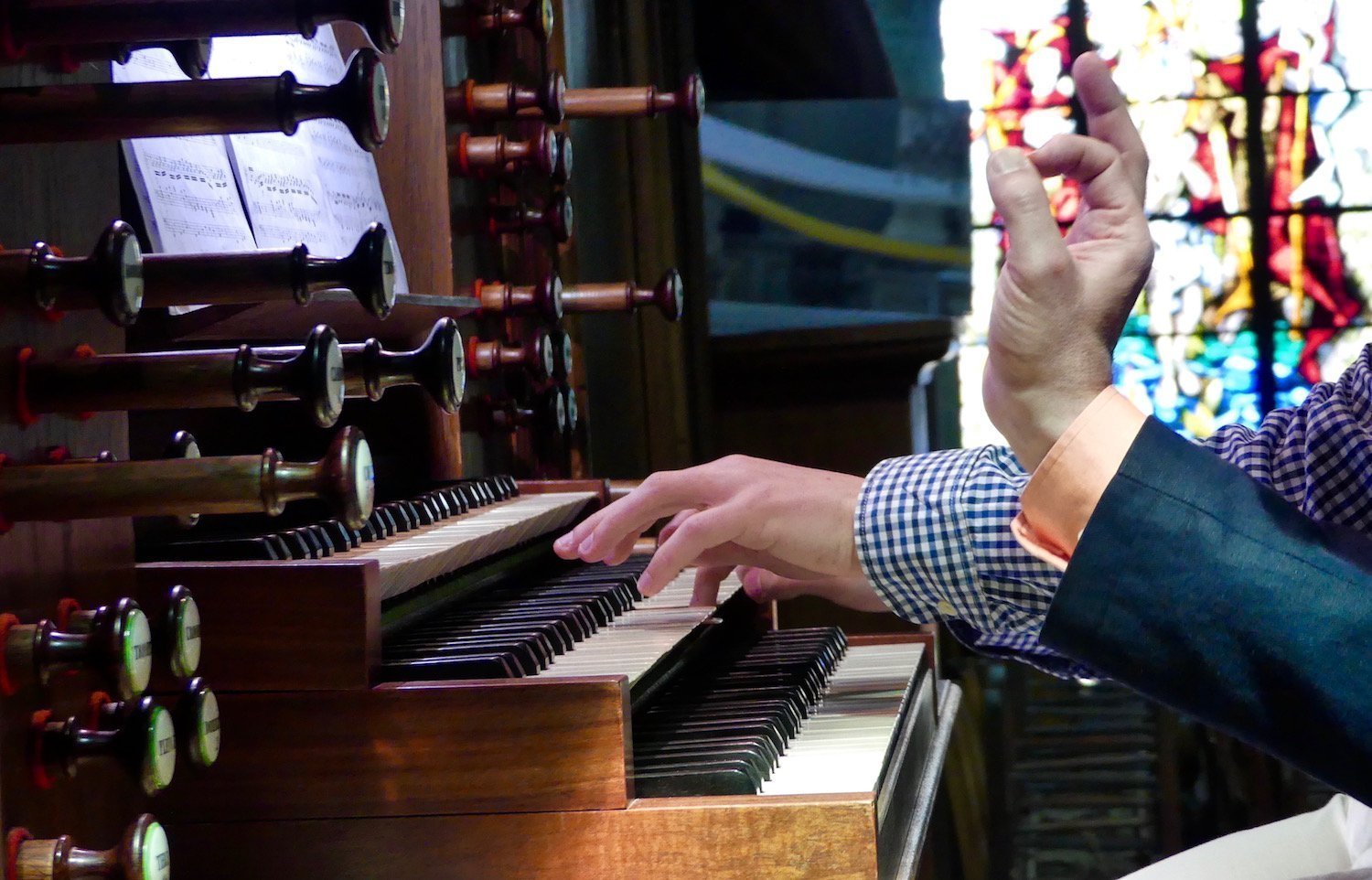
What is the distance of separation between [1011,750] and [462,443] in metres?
2.46

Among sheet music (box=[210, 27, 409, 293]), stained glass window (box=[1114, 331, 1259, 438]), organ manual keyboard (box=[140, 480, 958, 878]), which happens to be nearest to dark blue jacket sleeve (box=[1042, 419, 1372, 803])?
organ manual keyboard (box=[140, 480, 958, 878])

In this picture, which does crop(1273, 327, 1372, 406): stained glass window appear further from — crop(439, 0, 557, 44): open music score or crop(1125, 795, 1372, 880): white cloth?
crop(1125, 795, 1372, 880): white cloth

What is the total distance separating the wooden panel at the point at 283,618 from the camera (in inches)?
42.8

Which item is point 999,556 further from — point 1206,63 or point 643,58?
point 1206,63

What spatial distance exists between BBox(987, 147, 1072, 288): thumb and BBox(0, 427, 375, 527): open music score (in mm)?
404

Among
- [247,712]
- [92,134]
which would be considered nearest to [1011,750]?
[247,712]

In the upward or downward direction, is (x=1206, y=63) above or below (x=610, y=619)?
above

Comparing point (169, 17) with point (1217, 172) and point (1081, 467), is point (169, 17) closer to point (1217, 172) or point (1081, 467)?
point (1081, 467)

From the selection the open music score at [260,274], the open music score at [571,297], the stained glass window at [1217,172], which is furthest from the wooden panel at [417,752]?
the stained glass window at [1217,172]

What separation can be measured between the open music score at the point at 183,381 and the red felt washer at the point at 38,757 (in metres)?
0.17

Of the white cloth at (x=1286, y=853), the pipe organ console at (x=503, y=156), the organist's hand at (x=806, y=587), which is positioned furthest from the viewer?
the pipe organ console at (x=503, y=156)

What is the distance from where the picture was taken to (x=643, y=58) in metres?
4.12

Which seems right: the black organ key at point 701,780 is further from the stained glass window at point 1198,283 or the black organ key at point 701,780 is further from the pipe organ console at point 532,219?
the stained glass window at point 1198,283

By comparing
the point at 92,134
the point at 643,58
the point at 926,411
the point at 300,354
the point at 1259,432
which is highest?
the point at 643,58
